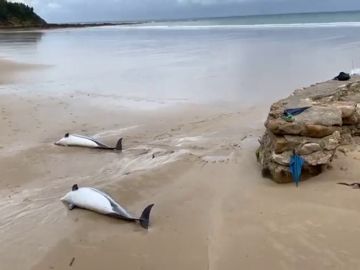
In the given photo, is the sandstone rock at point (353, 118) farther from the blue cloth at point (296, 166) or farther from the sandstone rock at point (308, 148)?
the blue cloth at point (296, 166)

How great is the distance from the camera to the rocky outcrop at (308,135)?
6.06 metres

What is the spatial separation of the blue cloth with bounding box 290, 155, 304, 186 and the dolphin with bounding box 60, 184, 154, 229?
6.58ft

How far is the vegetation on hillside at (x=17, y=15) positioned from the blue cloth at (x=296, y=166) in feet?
280

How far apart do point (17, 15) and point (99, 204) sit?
91654 millimetres

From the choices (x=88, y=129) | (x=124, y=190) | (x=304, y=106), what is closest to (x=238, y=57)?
(x=88, y=129)

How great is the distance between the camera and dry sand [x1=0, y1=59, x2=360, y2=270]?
453 centimetres

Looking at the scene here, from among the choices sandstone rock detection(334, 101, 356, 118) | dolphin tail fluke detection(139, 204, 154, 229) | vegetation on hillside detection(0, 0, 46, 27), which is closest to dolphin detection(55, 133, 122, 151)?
dolphin tail fluke detection(139, 204, 154, 229)

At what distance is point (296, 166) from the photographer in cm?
592

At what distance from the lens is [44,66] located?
2059cm

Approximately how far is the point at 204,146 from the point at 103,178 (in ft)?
6.92

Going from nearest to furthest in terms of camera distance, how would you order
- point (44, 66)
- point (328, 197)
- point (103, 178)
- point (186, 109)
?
point (328, 197) → point (103, 178) → point (186, 109) → point (44, 66)

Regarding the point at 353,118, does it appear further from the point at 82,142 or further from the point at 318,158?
the point at 82,142

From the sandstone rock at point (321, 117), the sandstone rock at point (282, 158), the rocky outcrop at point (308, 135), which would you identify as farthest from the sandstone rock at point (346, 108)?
the sandstone rock at point (282, 158)

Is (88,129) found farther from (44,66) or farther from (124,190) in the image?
(44,66)
